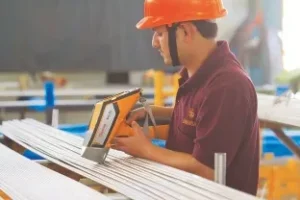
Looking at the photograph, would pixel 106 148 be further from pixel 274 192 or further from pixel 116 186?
pixel 274 192

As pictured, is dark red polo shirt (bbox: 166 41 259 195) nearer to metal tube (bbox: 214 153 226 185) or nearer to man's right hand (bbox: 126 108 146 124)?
man's right hand (bbox: 126 108 146 124)

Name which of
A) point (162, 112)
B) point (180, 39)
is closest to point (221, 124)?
point (180, 39)

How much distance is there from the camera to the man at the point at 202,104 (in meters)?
2.09

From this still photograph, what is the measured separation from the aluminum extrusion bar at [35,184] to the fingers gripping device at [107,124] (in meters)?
0.16

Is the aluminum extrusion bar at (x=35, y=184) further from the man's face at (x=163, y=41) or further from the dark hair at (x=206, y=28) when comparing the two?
the dark hair at (x=206, y=28)

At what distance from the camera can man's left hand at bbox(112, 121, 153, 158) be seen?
2.13 meters

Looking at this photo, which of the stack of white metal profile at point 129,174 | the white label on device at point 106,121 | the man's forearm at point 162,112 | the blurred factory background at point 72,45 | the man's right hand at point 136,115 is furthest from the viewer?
the blurred factory background at point 72,45

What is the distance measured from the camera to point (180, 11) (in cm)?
227

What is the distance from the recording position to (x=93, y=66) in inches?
203

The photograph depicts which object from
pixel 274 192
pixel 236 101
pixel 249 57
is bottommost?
pixel 274 192

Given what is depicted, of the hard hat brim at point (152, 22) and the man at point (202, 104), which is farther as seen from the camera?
the hard hat brim at point (152, 22)

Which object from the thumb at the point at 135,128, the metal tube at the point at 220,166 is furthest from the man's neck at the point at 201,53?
the metal tube at the point at 220,166

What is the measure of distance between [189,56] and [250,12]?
161 inches

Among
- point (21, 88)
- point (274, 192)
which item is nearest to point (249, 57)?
point (21, 88)
